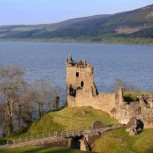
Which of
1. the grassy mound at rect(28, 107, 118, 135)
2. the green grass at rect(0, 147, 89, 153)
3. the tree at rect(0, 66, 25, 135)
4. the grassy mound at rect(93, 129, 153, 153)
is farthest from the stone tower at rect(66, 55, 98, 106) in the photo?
the green grass at rect(0, 147, 89, 153)

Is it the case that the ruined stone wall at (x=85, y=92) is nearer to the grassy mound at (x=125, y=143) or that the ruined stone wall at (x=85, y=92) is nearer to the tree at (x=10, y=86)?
the tree at (x=10, y=86)

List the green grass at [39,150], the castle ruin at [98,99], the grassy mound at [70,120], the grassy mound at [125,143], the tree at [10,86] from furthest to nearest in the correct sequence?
the tree at [10,86] → the grassy mound at [70,120] → the castle ruin at [98,99] → the grassy mound at [125,143] → the green grass at [39,150]

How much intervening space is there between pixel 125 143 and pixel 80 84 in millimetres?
22463

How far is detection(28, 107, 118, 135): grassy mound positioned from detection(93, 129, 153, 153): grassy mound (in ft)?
17.7

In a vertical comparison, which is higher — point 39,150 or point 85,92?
point 85,92

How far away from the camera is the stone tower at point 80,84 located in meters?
65.8

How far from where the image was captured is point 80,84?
70.9m

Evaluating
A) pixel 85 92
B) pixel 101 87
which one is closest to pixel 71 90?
pixel 85 92

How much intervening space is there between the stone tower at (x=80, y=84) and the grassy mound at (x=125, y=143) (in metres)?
13.0

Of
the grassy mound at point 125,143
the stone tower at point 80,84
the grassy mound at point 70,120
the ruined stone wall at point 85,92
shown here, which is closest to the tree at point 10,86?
the grassy mound at point 70,120

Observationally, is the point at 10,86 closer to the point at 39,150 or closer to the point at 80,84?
the point at 80,84

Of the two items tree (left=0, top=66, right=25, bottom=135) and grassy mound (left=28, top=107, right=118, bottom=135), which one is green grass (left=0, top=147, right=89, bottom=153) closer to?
grassy mound (left=28, top=107, right=118, bottom=135)

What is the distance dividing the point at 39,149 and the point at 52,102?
129 ft

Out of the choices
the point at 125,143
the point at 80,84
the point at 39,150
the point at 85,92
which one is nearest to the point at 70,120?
the point at 85,92
